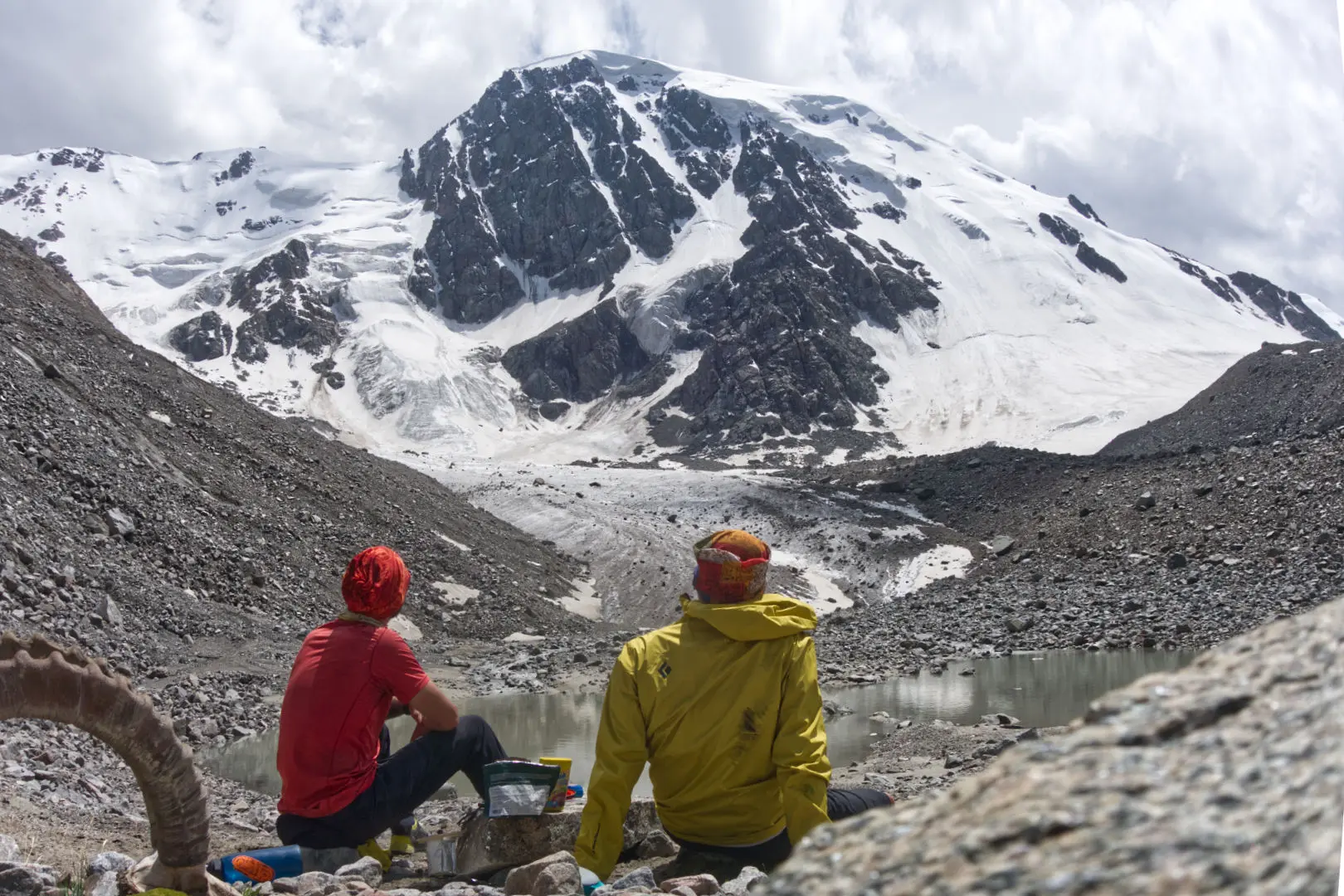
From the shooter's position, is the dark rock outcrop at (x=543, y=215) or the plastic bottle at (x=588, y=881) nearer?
the plastic bottle at (x=588, y=881)

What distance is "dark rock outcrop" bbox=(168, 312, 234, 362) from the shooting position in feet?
444

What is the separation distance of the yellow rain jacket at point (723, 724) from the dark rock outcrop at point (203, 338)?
14238cm

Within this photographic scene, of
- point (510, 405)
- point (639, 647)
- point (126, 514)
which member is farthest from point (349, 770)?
point (510, 405)

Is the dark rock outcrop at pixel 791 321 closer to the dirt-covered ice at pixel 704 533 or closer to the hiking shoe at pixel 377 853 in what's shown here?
the dirt-covered ice at pixel 704 533

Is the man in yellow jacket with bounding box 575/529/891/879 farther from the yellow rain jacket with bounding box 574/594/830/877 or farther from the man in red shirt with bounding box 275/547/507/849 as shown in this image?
the man in red shirt with bounding box 275/547/507/849

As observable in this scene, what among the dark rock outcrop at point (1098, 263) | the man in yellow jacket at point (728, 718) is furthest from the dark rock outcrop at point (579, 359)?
the man in yellow jacket at point (728, 718)

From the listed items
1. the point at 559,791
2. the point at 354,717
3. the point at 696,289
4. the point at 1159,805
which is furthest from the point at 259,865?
the point at 696,289

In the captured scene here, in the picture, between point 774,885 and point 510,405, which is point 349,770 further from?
point 510,405

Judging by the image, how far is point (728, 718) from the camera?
4.93m

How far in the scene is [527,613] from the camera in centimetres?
3161

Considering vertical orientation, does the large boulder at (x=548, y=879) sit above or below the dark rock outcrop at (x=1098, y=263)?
below

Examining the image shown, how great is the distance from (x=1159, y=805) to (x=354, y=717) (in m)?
4.95

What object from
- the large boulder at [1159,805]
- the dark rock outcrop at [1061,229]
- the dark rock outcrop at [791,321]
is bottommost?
the large boulder at [1159,805]

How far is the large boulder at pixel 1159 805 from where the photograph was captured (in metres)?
1.57
